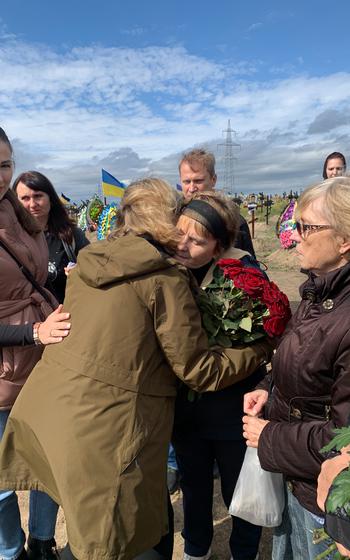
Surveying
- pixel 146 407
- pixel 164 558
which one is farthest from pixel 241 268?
pixel 164 558

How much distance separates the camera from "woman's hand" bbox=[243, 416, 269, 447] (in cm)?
176

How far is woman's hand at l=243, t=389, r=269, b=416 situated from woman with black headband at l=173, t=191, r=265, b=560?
0.24 m

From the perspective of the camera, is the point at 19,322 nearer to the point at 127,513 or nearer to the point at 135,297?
the point at 135,297

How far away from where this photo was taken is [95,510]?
1645 mm

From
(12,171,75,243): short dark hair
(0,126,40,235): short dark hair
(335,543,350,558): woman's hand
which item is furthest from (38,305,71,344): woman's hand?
(12,171,75,243): short dark hair

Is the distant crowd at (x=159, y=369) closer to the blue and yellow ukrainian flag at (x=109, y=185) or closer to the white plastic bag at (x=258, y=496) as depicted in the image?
the white plastic bag at (x=258, y=496)

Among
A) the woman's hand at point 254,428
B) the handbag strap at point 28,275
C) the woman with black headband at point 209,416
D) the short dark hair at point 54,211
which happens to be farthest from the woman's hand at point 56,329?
the short dark hair at point 54,211

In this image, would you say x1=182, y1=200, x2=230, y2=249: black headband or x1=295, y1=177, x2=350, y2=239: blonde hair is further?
x1=182, y1=200, x2=230, y2=249: black headband

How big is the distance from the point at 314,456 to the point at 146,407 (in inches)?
25.7

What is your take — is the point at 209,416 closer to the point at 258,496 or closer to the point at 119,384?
the point at 258,496

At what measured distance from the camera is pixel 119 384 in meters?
1.67

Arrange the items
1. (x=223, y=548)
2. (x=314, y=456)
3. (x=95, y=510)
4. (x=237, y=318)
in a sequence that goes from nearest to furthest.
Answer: (x=314, y=456) → (x=95, y=510) → (x=237, y=318) → (x=223, y=548)

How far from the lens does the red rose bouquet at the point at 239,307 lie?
196 centimetres

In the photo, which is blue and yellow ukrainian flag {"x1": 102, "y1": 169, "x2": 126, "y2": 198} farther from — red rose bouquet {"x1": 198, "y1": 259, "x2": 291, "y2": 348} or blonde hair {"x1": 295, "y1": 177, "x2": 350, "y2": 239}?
blonde hair {"x1": 295, "y1": 177, "x2": 350, "y2": 239}
